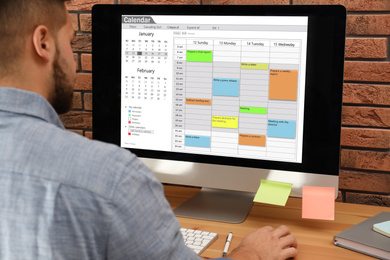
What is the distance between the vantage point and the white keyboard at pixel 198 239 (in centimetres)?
106

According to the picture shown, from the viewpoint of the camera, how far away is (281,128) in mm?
1208

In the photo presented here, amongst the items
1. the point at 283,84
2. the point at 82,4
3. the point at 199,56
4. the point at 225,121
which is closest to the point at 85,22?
the point at 82,4

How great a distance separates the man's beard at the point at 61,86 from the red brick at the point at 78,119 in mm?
779

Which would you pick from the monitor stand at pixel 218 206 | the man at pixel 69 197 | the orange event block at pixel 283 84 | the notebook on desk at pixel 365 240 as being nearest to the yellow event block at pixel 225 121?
the orange event block at pixel 283 84

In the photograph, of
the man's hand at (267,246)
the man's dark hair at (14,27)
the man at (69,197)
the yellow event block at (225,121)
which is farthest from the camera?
the yellow event block at (225,121)

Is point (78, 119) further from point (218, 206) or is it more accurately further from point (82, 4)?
point (218, 206)

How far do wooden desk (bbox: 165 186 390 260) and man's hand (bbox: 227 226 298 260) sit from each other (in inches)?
1.4

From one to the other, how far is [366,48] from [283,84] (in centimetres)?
35

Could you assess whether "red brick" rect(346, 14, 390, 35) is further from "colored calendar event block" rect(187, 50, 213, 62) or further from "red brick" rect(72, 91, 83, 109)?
"red brick" rect(72, 91, 83, 109)

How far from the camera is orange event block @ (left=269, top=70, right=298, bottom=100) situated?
1183 millimetres

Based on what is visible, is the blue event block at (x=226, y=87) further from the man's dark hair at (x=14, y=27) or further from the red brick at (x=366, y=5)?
the man's dark hair at (x=14, y=27)

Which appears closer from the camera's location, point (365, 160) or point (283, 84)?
point (283, 84)

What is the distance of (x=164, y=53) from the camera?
1.29 meters

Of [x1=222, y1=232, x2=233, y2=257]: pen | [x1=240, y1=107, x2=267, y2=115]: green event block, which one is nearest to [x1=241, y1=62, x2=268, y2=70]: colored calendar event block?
[x1=240, y1=107, x2=267, y2=115]: green event block
